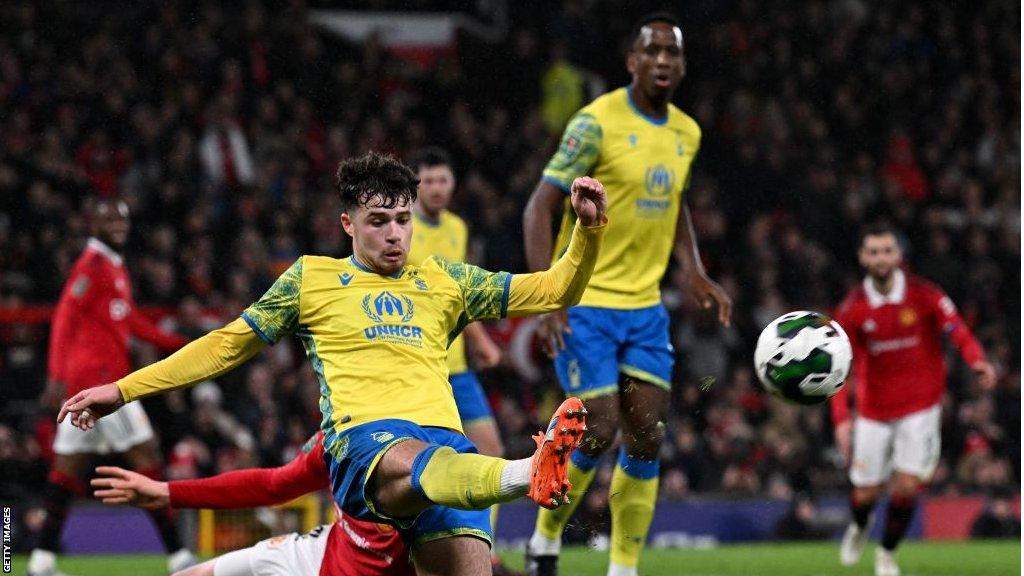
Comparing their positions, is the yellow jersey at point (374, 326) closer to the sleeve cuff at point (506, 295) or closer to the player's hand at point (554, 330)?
the sleeve cuff at point (506, 295)

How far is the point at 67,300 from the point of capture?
943 cm

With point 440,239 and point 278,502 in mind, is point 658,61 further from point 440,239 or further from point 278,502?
point 278,502

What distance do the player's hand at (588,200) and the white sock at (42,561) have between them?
16.2 ft

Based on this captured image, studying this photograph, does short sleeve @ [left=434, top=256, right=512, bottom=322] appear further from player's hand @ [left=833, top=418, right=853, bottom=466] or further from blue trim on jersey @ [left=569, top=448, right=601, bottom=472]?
player's hand @ [left=833, top=418, right=853, bottom=466]

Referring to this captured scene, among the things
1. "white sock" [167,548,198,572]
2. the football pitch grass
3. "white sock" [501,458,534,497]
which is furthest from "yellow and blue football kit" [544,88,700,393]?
"white sock" [167,548,198,572]

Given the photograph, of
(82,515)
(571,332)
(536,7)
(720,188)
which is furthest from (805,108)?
(571,332)

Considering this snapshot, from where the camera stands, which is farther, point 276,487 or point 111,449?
point 111,449

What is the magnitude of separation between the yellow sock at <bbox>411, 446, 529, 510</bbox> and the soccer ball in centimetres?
166

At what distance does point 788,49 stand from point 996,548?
8802 mm

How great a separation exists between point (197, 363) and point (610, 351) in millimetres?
2285

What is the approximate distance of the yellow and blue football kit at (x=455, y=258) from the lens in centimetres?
862

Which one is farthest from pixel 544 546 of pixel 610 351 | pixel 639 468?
pixel 610 351

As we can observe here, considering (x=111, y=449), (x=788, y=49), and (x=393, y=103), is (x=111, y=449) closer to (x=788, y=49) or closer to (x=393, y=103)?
(x=393, y=103)

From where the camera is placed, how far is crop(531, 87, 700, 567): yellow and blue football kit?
7.02 metres
